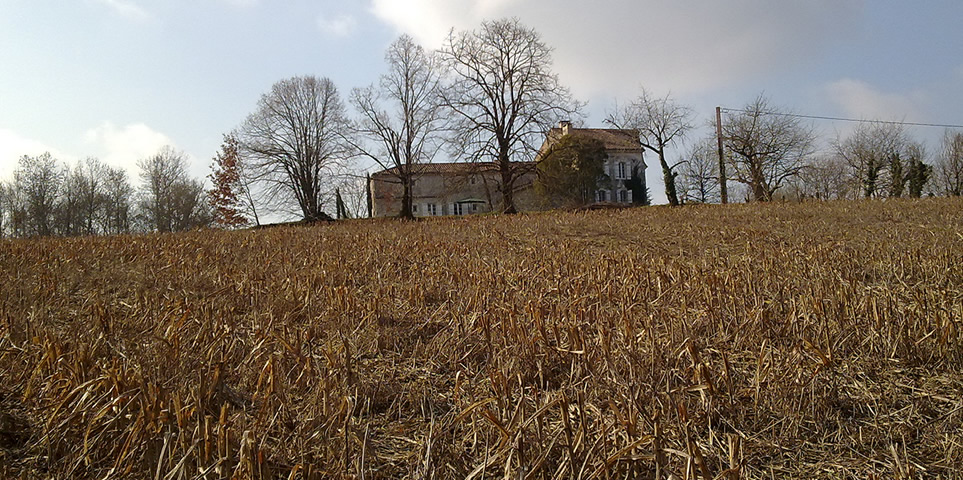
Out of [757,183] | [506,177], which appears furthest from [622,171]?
[506,177]

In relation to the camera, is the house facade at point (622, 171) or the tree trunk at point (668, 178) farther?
the house facade at point (622, 171)

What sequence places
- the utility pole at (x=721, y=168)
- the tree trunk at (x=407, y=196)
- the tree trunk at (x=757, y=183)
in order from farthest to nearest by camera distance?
the tree trunk at (x=757, y=183)
the tree trunk at (x=407, y=196)
the utility pole at (x=721, y=168)

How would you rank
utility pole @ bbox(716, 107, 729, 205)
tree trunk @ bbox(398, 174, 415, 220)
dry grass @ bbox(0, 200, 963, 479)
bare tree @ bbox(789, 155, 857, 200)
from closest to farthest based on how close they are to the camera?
dry grass @ bbox(0, 200, 963, 479)
utility pole @ bbox(716, 107, 729, 205)
tree trunk @ bbox(398, 174, 415, 220)
bare tree @ bbox(789, 155, 857, 200)

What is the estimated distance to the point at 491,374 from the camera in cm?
262

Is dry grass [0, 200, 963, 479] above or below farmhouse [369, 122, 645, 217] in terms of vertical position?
below

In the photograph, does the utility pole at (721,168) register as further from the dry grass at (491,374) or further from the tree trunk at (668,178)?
the dry grass at (491,374)

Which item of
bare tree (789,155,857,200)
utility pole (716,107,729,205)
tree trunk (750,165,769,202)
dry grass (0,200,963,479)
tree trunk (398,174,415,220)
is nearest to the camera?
dry grass (0,200,963,479)

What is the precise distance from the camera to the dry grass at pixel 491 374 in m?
2.08

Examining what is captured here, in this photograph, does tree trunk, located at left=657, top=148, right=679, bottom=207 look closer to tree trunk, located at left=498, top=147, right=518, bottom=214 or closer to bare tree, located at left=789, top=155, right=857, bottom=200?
tree trunk, located at left=498, top=147, right=518, bottom=214

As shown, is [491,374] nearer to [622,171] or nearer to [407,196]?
[407,196]

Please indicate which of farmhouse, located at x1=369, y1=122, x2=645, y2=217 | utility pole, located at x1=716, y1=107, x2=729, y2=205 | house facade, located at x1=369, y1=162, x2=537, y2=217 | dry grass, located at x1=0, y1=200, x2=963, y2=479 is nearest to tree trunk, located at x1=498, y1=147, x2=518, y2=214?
utility pole, located at x1=716, y1=107, x2=729, y2=205

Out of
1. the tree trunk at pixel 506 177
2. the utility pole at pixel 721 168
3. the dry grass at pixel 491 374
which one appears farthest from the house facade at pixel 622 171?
the dry grass at pixel 491 374

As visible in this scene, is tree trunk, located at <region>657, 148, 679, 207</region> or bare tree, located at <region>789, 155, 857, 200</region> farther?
bare tree, located at <region>789, 155, 857, 200</region>

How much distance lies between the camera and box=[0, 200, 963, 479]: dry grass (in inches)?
81.8
